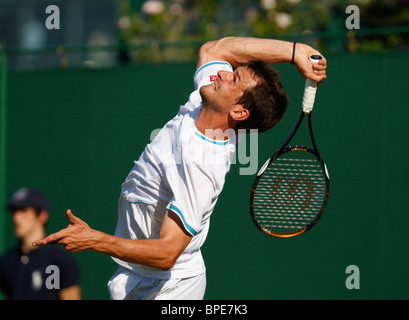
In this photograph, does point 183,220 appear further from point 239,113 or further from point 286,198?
point 286,198

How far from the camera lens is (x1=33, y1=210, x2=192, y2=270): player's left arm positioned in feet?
8.99

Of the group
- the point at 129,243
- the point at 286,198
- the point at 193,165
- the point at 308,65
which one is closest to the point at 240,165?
the point at 286,198

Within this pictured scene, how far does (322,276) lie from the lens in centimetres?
499

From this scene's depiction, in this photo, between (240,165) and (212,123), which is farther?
(240,165)

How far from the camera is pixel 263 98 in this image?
3354 millimetres

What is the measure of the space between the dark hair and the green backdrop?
5.31 feet

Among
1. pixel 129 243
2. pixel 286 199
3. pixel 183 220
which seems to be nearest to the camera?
pixel 129 243

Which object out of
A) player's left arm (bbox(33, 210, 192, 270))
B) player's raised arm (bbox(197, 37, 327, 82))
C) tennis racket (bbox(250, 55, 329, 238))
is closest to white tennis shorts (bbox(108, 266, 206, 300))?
player's left arm (bbox(33, 210, 192, 270))

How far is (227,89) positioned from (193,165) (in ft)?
1.49

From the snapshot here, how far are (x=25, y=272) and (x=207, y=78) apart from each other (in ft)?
6.92

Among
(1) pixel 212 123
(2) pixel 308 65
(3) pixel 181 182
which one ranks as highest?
(2) pixel 308 65

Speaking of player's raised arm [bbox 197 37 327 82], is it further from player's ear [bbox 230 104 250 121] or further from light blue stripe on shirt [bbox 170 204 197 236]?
light blue stripe on shirt [bbox 170 204 197 236]

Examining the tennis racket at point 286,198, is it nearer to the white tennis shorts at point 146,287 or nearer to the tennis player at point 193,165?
the tennis player at point 193,165
